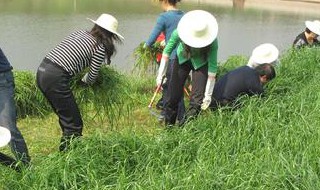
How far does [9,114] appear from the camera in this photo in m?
3.31

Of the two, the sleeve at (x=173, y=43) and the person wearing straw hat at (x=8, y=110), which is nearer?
the person wearing straw hat at (x=8, y=110)

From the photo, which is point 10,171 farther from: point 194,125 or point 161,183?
point 194,125

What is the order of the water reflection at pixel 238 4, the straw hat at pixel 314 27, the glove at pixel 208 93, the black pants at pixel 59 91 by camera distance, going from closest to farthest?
1. the black pants at pixel 59 91
2. the glove at pixel 208 93
3. the straw hat at pixel 314 27
4. the water reflection at pixel 238 4

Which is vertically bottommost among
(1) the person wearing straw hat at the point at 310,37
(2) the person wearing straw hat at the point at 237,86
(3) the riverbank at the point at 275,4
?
(3) the riverbank at the point at 275,4

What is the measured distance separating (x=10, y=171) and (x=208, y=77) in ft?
5.76

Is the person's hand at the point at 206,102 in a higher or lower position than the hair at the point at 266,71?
lower

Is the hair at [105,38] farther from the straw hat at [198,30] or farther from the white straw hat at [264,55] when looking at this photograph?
the white straw hat at [264,55]

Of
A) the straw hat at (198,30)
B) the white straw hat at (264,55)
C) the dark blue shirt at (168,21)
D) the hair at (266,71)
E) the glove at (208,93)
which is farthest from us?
the dark blue shirt at (168,21)

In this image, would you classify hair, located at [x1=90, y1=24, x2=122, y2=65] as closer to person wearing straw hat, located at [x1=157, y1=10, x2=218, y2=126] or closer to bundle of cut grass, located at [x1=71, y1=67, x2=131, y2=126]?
bundle of cut grass, located at [x1=71, y1=67, x2=131, y2=126]

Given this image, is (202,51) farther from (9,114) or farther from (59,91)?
(9,114)

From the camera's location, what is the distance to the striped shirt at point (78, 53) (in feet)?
11.8

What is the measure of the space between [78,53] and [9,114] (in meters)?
0.66

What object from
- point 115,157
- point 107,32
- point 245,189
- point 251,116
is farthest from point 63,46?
point 245,189

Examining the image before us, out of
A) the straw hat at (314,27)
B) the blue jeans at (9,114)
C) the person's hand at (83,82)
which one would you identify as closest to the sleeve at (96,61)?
the person's hand at (83,82)
